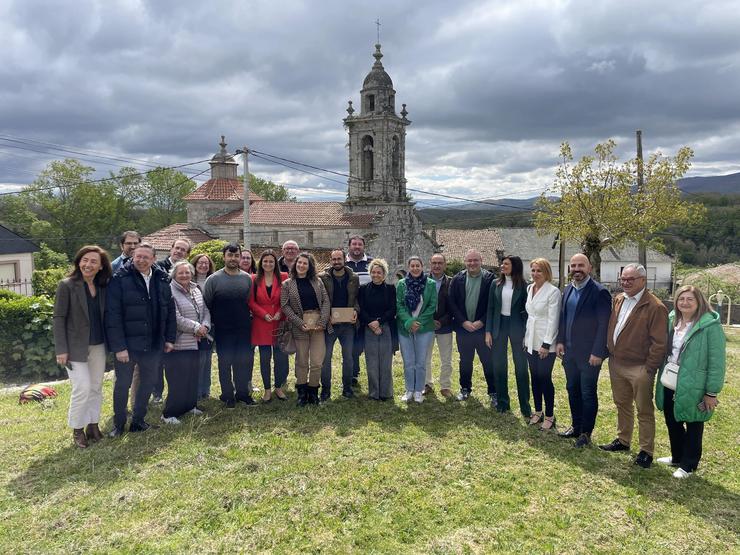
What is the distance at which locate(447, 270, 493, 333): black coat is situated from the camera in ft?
20.7

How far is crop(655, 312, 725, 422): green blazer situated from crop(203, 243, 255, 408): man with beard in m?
4.56

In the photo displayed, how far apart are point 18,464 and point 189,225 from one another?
110ft

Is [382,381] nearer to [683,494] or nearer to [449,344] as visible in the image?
[449,344]

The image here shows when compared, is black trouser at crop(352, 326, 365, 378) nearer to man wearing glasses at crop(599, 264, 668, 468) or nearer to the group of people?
the group of people

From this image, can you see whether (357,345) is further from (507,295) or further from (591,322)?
(591,322)

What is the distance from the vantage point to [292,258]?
6.62 metres

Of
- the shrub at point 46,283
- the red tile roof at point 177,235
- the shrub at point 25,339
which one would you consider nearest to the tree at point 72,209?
the red tile roof at point 177,235

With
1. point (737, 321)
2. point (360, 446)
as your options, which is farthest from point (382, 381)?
point (737, 321)

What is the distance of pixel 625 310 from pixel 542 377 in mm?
1182

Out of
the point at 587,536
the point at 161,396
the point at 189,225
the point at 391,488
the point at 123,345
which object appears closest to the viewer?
the point at 587,536

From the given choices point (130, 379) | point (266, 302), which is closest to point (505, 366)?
point (266, 302)

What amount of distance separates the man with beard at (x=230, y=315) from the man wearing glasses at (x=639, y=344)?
4041 mm

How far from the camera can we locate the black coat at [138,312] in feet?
16.5

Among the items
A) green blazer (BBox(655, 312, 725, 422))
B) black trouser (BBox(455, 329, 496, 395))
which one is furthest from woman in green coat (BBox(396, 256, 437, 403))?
green blazer (BBox(655, 312, 725, 422))
